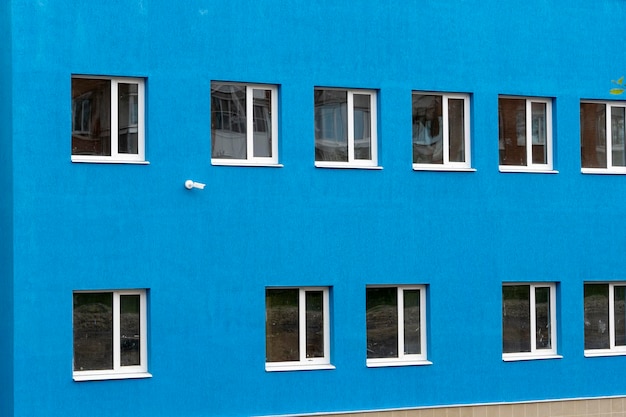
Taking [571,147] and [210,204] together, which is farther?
[571,147]

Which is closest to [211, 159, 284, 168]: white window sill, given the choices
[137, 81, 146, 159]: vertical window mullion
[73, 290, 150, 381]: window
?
[137, 81, 146, 159]: vertical window mullion

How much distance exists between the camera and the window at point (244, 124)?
18.9 metres

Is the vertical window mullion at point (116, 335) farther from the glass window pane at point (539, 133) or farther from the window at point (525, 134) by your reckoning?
the glass window pane at point (539, 133)

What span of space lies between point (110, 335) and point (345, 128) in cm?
478

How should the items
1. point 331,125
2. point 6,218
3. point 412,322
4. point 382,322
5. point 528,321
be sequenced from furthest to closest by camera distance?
point 528,321 < point 412,322 < point 382,322 < point 331,125 < point 6,218

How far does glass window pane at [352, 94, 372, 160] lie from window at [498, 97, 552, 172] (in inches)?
91.9

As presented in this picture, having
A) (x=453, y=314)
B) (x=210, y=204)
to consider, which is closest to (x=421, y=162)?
(x=453, y=314)

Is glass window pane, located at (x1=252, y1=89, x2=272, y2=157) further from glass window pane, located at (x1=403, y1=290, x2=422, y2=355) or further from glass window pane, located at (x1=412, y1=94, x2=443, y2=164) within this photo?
glass window pane, located at (x1=403, y1=290, x2=422, y2=355)

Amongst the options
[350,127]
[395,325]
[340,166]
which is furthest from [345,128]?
[395,325]

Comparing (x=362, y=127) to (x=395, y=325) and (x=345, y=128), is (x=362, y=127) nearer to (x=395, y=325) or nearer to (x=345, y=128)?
(x=345, y=128)

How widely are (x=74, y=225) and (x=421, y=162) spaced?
5685 mm

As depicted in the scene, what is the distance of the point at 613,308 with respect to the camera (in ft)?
71.1

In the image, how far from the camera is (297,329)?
19328mm

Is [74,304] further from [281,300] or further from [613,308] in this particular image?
[613,308]
